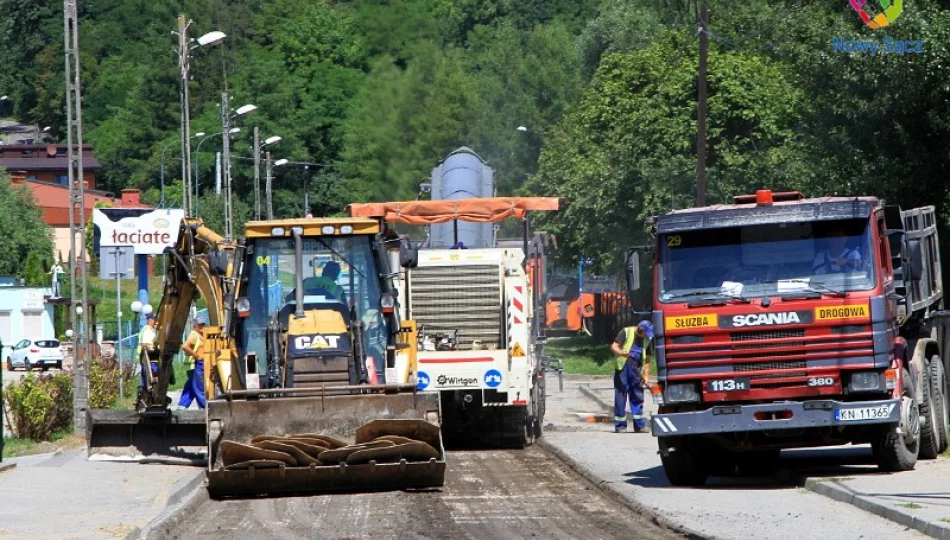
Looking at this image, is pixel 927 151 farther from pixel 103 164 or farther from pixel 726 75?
pixel 103 164

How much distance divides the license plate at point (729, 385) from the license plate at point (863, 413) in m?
0.95

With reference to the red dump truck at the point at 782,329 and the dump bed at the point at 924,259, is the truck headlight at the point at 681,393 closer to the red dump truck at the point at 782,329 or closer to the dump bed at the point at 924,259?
the red dump truck at the point at 782,329

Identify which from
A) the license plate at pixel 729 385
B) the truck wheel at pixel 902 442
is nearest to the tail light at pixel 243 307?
the license plate at pixel 729 385

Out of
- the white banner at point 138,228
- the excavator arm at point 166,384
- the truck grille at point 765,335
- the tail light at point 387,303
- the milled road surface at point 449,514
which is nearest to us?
the milled road surface at point 449,514

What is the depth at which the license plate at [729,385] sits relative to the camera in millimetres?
15414

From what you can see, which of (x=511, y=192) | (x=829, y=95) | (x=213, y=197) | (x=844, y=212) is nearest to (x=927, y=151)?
(x=829, y=95)

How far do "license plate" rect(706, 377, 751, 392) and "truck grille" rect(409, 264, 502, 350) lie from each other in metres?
6.40

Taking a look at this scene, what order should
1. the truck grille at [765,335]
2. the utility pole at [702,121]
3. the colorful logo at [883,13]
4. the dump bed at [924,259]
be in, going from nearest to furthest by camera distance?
the truck grille at [765,335] → the dump bed at [924,259] → the colorful logo at [883,13] → the utility pole at [702,121]

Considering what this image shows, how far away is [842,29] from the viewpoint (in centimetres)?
3030

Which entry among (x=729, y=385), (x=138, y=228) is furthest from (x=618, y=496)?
(x=138, y=228)

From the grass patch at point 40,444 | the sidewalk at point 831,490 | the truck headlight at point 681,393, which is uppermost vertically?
the truck headlight at point 681,393

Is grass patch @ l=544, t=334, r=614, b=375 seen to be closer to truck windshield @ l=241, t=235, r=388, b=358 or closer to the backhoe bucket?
truck windshield @ l=241, t=235, r=388, b=358

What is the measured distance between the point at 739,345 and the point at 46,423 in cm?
1241

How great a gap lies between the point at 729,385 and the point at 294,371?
15.3 ft
